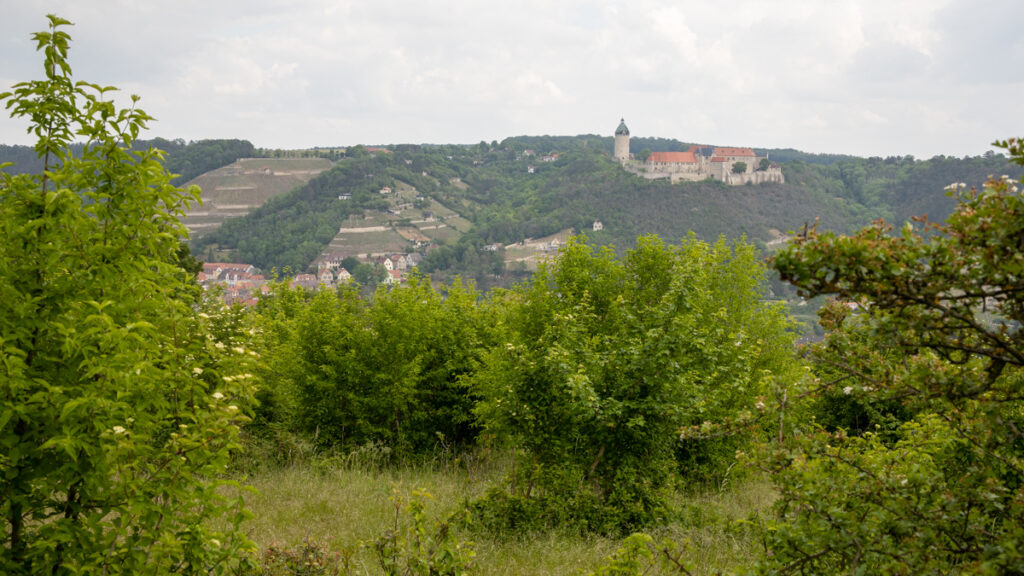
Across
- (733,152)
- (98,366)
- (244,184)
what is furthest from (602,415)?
(733,152)

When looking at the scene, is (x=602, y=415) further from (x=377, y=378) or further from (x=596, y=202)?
(x=596, y=202)

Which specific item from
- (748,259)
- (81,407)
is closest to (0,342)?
(81,407)

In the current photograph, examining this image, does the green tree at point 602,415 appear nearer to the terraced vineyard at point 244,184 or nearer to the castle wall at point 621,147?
the terraced vineyard at point 244,184

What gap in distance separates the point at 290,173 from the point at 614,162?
261ft

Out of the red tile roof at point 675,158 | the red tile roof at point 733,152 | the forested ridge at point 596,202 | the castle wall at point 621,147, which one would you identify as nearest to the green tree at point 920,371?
the forested ridge at point 596,202

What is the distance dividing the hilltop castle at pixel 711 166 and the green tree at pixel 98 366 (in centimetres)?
13906

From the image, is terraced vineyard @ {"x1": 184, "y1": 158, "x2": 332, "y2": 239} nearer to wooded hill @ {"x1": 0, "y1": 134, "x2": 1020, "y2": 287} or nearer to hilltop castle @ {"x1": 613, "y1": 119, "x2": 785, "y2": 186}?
wooded hill @ {"x1": 0, "y1": 134, "x2": 1020, "y2": 287}

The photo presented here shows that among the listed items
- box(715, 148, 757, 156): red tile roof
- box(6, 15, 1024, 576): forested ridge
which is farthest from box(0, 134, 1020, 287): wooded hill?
box(6, 15, 1024, 576): forested ridge

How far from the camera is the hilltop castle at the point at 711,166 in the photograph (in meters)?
136

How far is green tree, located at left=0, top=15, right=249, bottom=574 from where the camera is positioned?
323 centimetres

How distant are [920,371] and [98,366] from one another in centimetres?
382

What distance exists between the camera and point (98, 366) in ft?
10.3

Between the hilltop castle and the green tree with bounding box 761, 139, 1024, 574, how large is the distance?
139 m

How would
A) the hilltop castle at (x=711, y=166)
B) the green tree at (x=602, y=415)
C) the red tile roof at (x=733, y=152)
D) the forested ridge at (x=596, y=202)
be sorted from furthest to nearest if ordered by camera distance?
the red tile roof at (x=733, y=152)
the hilltop castle at (x=711, y=166)
the forested ridge at (x=596, y=202)
the green tree at (x=602, y=415)
